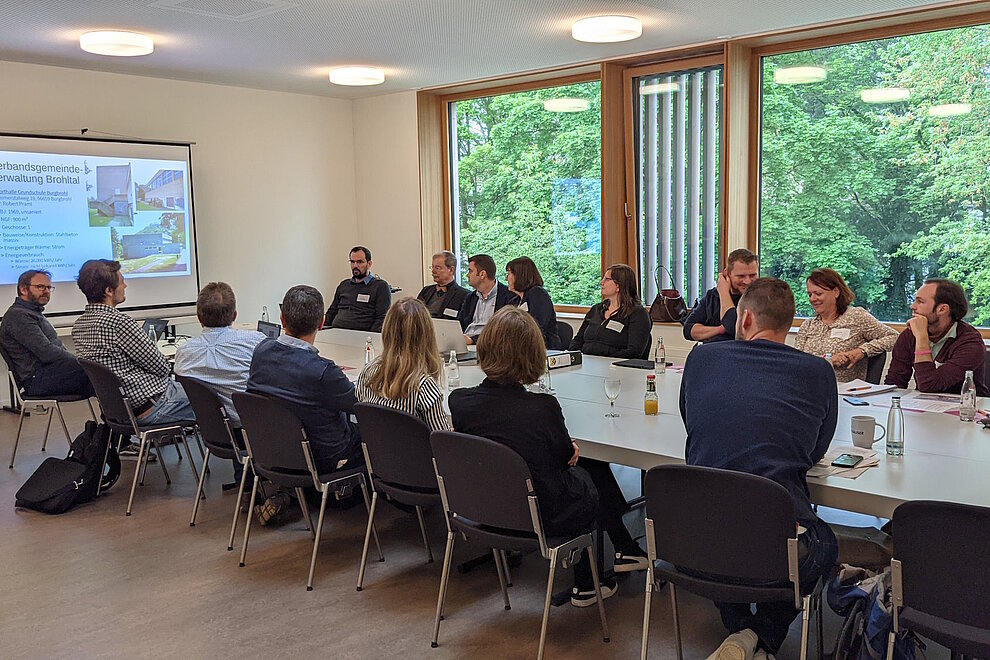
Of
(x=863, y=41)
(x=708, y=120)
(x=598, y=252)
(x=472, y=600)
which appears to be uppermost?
(x=863, y=41)

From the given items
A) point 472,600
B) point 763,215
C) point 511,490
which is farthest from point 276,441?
point 763,215

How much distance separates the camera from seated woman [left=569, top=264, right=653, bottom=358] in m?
5.43

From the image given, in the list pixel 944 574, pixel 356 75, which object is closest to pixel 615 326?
pixel 944 574

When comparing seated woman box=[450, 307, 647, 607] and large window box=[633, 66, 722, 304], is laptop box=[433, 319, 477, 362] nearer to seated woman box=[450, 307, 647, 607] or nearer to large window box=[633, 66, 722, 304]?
seated woman box=[450, 307, 647, 607]

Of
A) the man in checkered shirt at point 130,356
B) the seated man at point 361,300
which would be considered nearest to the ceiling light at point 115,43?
the man in checkered shirt at point 130,356

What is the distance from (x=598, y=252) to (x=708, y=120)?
160 cm

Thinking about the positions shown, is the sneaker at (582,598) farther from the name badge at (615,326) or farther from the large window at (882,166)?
the large window at (882,166)

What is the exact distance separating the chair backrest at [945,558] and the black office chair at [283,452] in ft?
7.64

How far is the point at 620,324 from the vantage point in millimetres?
5488

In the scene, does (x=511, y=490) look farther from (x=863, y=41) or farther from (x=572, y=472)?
(x=863, y=41)

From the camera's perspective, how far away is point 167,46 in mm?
6773

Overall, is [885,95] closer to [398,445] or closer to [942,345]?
[942,345]

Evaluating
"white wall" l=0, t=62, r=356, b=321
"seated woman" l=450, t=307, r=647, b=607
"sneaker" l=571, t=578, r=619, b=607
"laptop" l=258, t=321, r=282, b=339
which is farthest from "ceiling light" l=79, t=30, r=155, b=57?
"sneaker" l=571, t=578, r=619, b=607

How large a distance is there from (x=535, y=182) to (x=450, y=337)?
3.98 m
